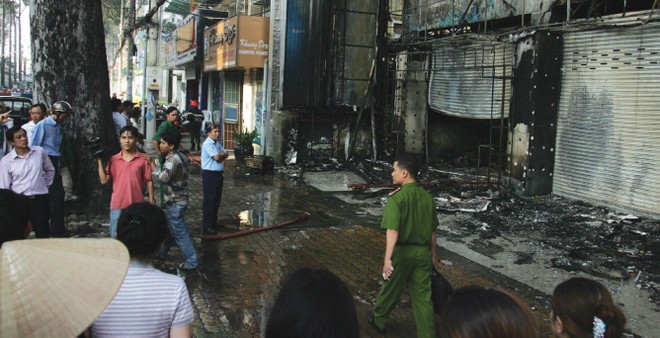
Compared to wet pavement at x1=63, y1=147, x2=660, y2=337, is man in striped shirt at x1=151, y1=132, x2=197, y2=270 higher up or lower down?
higher up

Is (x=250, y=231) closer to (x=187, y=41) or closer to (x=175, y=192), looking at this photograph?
(x=175, y=192)

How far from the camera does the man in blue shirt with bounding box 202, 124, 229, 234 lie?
8.50 metres

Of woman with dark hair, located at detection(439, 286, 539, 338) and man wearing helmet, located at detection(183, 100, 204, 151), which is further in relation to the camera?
man wearing helmet, located at detection(183, 100, 204, 151)

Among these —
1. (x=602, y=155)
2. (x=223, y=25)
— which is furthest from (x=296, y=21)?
(x=602, y=155)

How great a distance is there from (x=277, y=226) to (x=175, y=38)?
63.5 feet

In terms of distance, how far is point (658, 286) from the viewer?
6641 mm

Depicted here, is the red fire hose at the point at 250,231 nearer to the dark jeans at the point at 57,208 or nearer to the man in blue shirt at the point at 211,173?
the man in blue shirt at the point at 211,173

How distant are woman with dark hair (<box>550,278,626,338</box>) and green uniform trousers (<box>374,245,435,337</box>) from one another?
7.31ft

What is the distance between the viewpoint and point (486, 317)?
1972 millimetres

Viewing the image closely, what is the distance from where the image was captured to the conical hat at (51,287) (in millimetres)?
1826

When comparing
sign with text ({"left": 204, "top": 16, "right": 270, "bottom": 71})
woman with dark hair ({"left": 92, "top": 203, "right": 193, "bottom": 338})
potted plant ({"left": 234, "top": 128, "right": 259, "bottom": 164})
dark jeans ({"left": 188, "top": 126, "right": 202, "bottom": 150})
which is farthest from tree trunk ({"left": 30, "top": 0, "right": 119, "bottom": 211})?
dark jeans ({"left": 188, "top": 126, "right": 202, "bottom": 150})

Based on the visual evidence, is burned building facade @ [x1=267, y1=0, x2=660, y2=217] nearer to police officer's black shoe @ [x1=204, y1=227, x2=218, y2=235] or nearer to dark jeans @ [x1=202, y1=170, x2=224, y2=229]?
dark jeans @ [x1=202, y1=170, x2=224, y2=229]

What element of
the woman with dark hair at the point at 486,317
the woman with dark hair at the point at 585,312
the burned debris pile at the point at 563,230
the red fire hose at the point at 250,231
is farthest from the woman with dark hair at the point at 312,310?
the red fire hose at the point at 250,231

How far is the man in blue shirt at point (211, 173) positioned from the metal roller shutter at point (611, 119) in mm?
6642
